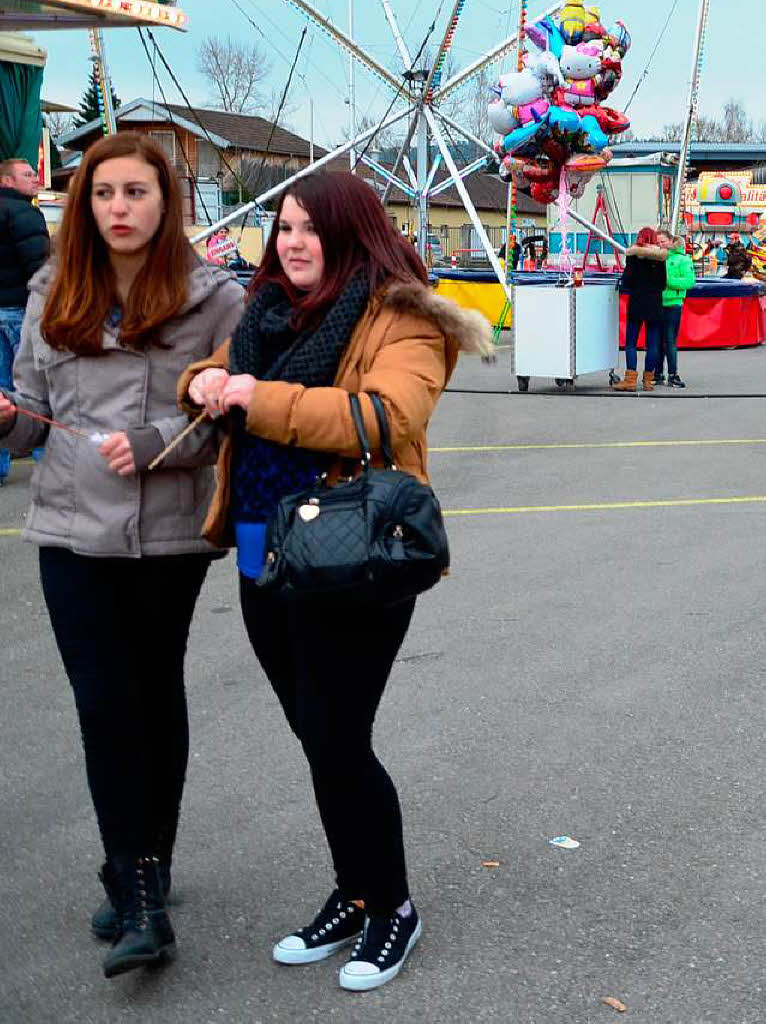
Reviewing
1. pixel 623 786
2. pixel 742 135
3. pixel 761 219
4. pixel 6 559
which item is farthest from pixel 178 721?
pixel 742 135

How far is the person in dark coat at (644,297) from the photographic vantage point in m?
16.4

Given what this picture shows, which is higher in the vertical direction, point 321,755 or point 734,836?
point 321,755

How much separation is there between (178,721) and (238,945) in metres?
0.56

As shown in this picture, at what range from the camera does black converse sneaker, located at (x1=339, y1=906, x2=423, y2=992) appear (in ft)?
10.7

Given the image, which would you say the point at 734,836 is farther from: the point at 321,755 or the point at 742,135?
the point at 742,135

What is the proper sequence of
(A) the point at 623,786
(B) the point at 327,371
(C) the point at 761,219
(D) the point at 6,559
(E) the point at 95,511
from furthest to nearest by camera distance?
(C) the point at 761,219 → (D) the point at 6,559 → (A) the point at 623,786 → (E) the point at 95,511 → (B) the point at 327,371

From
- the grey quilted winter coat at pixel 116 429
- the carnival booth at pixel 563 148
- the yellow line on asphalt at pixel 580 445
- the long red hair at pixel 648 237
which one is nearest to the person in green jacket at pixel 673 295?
the long red hair at pixel 648 237

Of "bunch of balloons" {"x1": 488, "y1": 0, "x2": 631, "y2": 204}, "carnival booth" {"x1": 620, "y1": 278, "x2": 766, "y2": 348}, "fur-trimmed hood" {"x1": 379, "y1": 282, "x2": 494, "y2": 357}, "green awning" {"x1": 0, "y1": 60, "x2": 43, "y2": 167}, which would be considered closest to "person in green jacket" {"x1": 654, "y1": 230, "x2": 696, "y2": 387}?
"bunch of balloons" {"x1": 488, "y1": 0, "x2": 631, "y2": 204}

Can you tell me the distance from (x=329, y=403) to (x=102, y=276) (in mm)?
787

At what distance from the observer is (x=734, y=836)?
13.4 feet

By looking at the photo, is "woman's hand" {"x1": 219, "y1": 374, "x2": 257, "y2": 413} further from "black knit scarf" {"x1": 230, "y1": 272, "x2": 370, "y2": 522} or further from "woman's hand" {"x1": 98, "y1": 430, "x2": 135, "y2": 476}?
"woman's hand" {"x1": 98, "y1": 430, "x2": 135, "y2": 476}

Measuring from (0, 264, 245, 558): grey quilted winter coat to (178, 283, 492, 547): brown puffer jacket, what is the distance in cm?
16

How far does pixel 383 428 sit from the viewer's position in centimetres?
291

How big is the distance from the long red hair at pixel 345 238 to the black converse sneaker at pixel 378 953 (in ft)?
4.55
